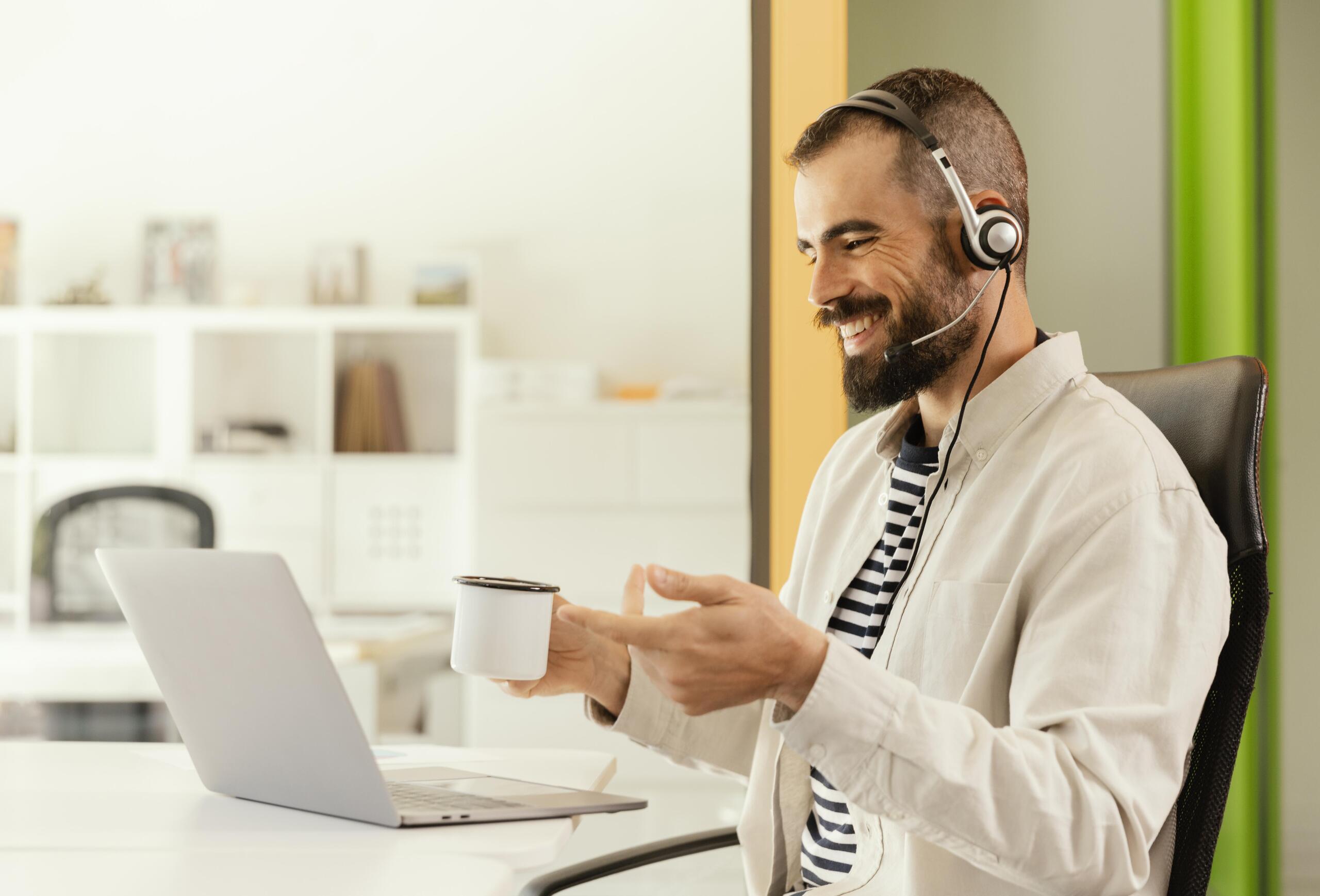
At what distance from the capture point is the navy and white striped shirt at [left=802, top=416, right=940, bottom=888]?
114cm

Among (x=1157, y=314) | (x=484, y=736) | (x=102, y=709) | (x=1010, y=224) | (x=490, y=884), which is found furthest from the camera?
(x=484, y=736)

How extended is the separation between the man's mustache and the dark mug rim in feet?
1.55

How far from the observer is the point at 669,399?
4.43 m

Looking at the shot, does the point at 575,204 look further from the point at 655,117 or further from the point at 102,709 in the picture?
the point at 102,709

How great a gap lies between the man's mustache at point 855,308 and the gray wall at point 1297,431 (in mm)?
784

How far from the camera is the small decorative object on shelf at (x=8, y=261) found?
505cm

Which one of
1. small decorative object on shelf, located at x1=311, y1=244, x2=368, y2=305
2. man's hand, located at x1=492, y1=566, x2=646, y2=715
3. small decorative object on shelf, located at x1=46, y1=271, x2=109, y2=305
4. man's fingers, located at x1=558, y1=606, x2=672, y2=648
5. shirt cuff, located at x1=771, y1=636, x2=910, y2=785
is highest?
small decorative object on shelf, located at x1=311, y1=244, x2=368, y2=305

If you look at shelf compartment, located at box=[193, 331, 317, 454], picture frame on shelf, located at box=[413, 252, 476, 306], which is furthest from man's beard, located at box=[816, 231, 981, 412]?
shelf compartment, located at box=[193, 331, 317, 454]

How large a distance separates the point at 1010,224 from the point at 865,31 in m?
0.77

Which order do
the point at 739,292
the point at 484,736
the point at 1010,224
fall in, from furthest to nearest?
the point at 739,292 < the point at 484,736 < the point at 1010,224

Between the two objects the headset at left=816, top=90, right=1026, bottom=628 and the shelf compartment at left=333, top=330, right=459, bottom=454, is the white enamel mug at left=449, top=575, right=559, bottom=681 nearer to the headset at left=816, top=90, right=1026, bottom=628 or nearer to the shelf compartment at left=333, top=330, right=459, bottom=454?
the headset at left=816, top=90, right=1026, bottom=628

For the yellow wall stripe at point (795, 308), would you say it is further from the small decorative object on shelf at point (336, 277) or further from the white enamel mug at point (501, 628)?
the small decorative object on shelf at point (336, 277)

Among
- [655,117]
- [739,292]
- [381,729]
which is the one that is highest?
[655,117]

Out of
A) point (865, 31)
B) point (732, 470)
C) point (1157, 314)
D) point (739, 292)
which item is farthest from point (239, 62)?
point (1157, 314)
